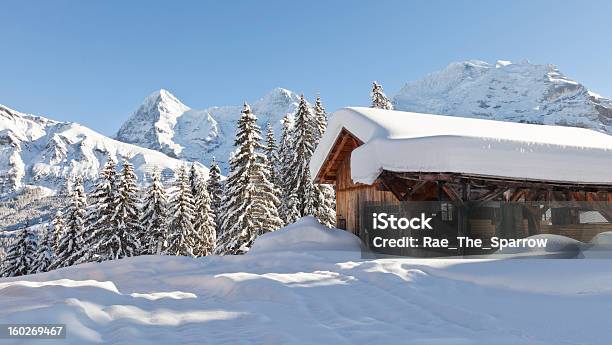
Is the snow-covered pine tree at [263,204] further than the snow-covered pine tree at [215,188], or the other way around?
the snow-covered pine tree at [215,188]

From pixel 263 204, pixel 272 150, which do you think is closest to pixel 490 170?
pixel 263 204

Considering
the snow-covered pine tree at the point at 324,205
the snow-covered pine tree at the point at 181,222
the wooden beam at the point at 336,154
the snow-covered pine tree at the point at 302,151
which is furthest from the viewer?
the snow-covered pine tree at the point at 302,151

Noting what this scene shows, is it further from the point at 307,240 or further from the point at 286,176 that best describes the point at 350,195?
→ the point at 286,176

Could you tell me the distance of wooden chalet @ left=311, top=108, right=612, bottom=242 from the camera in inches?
356

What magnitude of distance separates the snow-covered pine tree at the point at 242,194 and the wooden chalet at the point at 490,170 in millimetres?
13530

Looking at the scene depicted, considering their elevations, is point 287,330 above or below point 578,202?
below

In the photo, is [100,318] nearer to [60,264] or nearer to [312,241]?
[312,241]

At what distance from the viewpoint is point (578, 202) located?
11234 mm

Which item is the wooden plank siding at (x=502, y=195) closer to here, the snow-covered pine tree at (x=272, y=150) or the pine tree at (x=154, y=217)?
the pine tree at (x=154, y=217)

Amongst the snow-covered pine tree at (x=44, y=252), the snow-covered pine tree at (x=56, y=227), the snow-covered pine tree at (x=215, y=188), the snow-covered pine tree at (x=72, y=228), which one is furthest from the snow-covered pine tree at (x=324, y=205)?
the snow-covered pine tree at (x=56, y=227)

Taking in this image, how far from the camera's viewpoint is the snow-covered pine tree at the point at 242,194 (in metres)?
23.8

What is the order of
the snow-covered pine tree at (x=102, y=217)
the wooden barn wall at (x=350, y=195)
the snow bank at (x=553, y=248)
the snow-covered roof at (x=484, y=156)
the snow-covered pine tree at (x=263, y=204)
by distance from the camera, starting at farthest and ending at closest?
the snow-covered pine tree at (x=102, y=217) → the snow-covered pine tree at (x=263, y=204) → the wooden barn wall at (x=350, y=195) → the snow bank at (x=553, y=248) → the snow-covered roof at (x=484, y=156)

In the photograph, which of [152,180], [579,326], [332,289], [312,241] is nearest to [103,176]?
[152,180]

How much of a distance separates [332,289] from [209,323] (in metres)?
2.07
